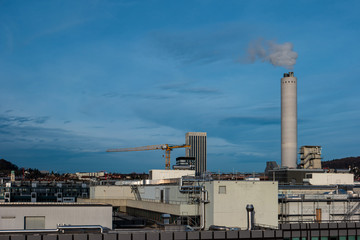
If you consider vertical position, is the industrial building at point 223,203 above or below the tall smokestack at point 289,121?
below

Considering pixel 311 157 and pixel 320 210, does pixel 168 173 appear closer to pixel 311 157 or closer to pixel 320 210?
pixel 320 210

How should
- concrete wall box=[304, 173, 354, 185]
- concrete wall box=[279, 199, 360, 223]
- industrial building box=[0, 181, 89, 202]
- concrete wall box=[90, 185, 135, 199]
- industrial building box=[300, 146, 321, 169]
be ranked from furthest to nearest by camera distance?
industrial building box=[0, 181, 89, 202] → industrial building box=[300, 146, 321, 169] → concrete wall box=[304, 173, 354, 185] → concrete wall box=[90, 185, 135, 199] → concrete wall box=[279, 199, 360, 223]

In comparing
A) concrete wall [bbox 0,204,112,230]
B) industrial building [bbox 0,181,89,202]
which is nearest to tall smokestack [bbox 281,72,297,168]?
industrial building [bbox 0,181,89,202]

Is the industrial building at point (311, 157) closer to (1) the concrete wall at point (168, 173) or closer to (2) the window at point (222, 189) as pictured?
(1) the concrete wall at point (168, 173)

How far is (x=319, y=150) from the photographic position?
151125mm

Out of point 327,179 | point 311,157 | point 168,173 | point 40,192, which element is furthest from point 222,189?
point 40,192

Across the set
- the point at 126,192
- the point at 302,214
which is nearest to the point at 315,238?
the point at 302,214

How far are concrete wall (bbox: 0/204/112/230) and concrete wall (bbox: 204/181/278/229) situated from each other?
20885mm

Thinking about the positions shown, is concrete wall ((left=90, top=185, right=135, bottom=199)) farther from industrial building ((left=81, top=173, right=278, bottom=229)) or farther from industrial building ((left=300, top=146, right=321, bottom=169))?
industrial building ((left=300, top=146, right=321, bottom=169))

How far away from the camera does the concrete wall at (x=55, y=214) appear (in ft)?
125

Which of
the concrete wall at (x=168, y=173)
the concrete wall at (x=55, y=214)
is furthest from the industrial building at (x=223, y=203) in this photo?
the concrete wall at (x=168, y=173)

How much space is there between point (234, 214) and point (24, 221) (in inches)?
1121

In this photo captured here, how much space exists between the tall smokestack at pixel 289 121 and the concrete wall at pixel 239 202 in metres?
96.9

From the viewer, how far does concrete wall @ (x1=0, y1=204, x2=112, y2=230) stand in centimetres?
3819
